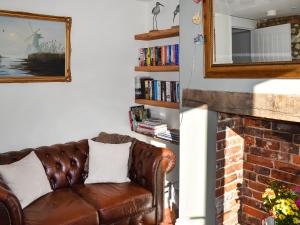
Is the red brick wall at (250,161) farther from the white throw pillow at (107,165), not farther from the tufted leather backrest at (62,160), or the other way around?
the tufted leather backrest at (62,160)

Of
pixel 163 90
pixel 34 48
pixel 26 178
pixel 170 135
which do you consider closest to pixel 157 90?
pixel 163 90

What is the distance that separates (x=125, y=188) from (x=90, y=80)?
1359 mm

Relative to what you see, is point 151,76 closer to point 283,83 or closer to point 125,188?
point 125,188

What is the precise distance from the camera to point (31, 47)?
290 cm

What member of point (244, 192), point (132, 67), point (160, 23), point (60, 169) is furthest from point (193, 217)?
point (160, 23)

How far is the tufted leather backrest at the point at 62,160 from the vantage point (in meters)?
2.74

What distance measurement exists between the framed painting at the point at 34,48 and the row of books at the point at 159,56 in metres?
0.96

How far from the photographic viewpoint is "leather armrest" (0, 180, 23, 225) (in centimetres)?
197

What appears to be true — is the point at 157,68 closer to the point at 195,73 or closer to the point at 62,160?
the point at 195,73

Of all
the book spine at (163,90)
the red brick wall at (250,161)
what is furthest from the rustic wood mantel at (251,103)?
the book spine at (163,90)

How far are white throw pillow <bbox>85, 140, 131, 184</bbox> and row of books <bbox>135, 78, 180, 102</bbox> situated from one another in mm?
859

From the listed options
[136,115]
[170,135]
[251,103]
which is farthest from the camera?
[136,115]

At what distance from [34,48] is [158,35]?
137 centimetres

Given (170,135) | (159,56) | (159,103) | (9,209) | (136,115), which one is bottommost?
(9,209)
